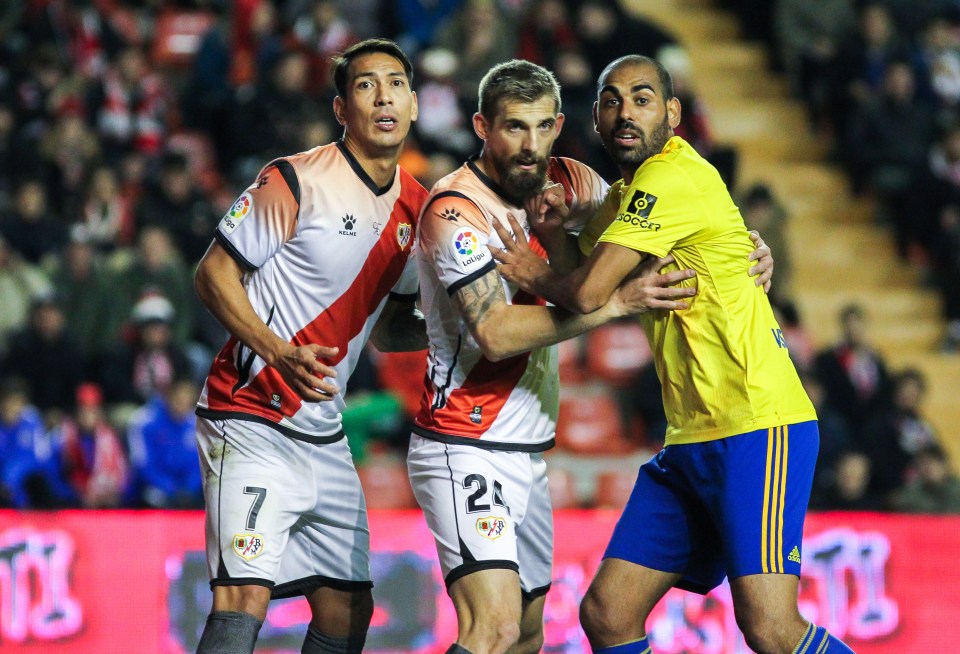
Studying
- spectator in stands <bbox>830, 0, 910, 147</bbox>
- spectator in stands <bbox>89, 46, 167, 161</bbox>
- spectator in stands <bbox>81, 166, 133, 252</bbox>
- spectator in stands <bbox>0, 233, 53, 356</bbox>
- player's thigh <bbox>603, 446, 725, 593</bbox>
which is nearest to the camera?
player's thigh <bbox>603, 446, 725, 593</bbox>

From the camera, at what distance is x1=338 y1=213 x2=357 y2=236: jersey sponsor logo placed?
220 inches

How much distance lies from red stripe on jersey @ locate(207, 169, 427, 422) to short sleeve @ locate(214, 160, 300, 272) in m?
0.33

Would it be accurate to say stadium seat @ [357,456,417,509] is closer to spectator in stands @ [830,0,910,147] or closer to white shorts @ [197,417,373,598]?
white shorts @ [197,417,373,598]

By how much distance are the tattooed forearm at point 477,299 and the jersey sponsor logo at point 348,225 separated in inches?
20.7

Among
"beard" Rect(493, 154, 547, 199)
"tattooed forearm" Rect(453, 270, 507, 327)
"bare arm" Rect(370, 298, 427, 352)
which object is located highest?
"beard" Rect(493, 154, 547, 199)

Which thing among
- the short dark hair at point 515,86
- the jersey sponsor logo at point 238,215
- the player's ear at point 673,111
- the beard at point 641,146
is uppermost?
→ the short dark hair at point 515,86

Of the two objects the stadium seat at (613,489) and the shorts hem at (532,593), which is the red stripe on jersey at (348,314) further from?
the stadium seat at (613,489)

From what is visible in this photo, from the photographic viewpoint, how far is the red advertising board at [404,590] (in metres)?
8.22

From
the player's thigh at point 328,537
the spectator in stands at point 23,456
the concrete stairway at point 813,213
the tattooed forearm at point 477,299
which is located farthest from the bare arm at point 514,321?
the concrete stairway at point 813,213

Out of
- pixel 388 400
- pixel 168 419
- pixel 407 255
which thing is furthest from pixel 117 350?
pixel 407 255

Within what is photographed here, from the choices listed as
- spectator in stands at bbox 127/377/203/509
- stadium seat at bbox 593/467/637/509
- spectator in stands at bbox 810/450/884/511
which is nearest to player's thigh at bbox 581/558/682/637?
stadium seat at bbox 593/467/637/509

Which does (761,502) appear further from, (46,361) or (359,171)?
(46,361)

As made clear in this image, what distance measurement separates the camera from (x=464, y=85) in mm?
13055

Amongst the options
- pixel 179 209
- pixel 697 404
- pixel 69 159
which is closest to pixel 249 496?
pixel 697 404
